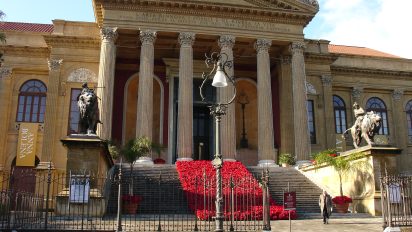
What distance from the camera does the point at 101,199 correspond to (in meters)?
15.8

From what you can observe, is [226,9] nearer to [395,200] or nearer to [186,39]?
[186,39]

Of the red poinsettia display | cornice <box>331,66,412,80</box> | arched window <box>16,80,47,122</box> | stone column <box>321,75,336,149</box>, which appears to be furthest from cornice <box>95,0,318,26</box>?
the red poinsettia display

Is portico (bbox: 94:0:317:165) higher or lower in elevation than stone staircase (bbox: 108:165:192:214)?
higher

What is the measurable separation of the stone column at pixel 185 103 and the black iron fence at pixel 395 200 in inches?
511

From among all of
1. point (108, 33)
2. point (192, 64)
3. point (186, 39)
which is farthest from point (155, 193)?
point (108, 33)

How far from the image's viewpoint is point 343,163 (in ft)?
67.8

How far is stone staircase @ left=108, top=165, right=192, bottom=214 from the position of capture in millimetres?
18094

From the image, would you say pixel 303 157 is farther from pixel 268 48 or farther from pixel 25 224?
pixel 25 224

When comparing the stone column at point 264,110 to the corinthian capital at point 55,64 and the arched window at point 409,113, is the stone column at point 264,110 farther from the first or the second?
the arched window at point 409,113

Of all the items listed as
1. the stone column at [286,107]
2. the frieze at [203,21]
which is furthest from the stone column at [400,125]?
the frieze at [203,21]

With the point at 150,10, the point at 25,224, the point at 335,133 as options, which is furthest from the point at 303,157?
the point at 25,224

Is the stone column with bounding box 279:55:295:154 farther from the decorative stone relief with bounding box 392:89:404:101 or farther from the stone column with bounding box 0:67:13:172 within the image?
the stone column with bounding box 0:67:13:172

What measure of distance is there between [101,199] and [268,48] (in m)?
16.6

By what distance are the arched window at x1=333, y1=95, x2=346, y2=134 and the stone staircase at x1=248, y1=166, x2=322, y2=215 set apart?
446 inches
